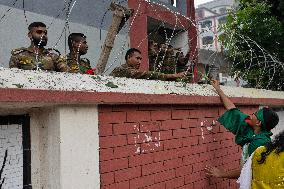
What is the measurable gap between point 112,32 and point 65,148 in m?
1.52

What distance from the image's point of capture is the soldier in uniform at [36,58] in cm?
318

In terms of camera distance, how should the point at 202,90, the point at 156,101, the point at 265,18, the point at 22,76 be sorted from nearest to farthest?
the point at 22,76
the point at 156,101
the point at 202,90
the point at 265,18

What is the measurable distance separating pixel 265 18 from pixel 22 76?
758 centimetres

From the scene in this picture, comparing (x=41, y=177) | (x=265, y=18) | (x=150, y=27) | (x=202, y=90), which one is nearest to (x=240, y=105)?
(x=202, y=90)

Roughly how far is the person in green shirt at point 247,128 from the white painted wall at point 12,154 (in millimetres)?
2086

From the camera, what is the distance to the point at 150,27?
37.7 ft

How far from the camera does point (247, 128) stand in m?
3.78

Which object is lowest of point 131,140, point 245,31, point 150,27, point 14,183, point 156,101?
point 14,183

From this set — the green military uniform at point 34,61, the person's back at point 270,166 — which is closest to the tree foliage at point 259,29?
the person's back at point 270,166

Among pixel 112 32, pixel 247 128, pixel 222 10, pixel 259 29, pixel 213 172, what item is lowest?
pixel 213 172

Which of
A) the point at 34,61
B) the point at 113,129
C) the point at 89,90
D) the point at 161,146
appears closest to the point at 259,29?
the point at 161,146

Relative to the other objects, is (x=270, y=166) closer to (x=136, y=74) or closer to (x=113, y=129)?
(x=113, y=129)

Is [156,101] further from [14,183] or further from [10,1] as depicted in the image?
[10,1]

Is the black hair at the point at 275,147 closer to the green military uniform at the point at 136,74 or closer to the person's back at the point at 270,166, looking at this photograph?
the person's back at the point at 270,166
